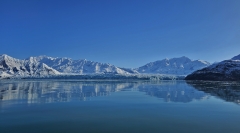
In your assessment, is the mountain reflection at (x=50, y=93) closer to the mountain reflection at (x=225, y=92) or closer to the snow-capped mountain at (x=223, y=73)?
the mountain reflection at (x=225, y=92)

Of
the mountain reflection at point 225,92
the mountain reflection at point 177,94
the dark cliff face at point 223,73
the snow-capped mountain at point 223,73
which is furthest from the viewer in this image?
the snow-capped mountain at point 223,73

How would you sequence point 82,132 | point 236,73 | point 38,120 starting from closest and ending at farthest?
point 82,132, point 38,120, point 236,73

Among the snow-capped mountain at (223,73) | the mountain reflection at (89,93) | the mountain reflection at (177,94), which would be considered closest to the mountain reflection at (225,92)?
the mountain reflection at (89,93)

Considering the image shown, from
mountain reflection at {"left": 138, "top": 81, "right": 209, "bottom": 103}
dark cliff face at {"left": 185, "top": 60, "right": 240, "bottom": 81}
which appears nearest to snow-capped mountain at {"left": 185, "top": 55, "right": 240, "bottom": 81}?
dark cliff face at {"left": 185, "top": 60, "right": 240, "bottom": 81}

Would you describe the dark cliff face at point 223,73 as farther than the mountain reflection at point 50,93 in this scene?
Yes

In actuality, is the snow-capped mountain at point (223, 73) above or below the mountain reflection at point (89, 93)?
above

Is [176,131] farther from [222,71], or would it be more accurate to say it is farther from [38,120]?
[222,71]

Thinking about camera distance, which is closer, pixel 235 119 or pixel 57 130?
pixel 57 130

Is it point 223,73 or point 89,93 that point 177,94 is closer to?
point 89,93

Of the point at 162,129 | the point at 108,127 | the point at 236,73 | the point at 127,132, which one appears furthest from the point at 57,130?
the point at 236,73

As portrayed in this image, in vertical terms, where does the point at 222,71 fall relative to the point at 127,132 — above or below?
above

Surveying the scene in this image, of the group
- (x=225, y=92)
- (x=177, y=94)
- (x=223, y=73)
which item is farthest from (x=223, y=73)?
(x=177, y=94)

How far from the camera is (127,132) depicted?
8.95 m

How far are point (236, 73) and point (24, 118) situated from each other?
378 feet
